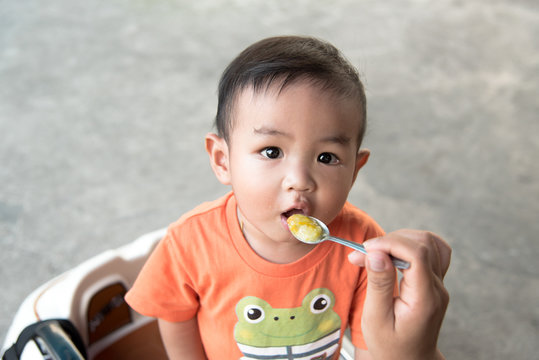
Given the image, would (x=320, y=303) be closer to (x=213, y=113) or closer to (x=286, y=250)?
(x=286, y=250)

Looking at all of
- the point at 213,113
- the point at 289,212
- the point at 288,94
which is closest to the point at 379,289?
the point at 289,212

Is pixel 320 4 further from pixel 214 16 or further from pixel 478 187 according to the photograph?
pixel 478 187

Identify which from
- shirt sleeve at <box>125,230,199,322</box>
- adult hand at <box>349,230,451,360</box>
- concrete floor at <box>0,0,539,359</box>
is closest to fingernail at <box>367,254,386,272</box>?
adult hand at <box>349,230,451,360</box>

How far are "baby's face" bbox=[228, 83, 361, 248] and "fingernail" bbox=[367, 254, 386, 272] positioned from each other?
134mm

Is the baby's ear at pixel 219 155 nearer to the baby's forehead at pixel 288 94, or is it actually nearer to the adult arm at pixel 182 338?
the baby's forehead at pixel 288 94

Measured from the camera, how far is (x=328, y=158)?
2.47 feet

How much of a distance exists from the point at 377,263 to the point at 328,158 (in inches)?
7.2

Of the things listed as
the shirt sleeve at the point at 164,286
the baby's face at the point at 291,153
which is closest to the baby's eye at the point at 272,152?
the baby's face at the point at 291,153

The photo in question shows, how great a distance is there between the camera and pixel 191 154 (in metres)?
2.18

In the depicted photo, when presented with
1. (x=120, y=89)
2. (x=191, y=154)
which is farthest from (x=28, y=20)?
(x=191, y=154)

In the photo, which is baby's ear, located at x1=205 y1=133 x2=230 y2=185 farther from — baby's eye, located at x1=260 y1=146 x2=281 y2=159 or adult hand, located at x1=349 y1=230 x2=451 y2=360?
adult hand, located at x1=349 y1=230 x2=451 y2=360

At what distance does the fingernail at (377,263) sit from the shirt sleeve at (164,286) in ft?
1.13

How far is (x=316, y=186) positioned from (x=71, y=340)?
55cm

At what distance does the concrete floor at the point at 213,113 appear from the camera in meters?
1.81
